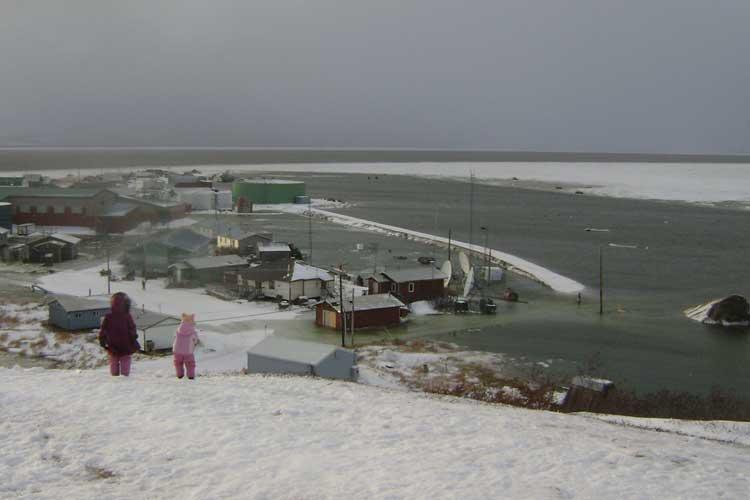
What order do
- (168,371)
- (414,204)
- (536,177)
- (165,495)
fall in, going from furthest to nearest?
(536,177)
(414,204)
(168,371)
(165,495)

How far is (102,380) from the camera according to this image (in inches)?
250

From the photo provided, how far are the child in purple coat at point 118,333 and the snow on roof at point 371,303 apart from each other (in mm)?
9666

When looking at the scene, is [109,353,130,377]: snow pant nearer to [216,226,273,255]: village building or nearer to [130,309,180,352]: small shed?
[130,309,180,352]: small shed

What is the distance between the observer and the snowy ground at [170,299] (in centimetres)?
1705

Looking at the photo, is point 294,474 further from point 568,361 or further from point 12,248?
point 12,248

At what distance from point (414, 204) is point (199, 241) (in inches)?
1021

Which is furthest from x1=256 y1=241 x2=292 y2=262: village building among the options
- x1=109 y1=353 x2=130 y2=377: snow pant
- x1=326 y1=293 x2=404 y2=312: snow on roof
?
x1=109 y1=353 x2=130 y2=377: snow pant

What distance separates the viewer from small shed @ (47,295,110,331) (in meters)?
15.1

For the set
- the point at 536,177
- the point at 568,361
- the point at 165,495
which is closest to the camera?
the point at 165,495

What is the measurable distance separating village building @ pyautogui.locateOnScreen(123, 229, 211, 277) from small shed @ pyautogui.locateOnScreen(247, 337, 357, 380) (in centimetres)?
1144

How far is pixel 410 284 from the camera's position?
1903cm

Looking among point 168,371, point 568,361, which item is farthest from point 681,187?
point 168,371

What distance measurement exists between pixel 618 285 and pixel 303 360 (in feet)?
44.1

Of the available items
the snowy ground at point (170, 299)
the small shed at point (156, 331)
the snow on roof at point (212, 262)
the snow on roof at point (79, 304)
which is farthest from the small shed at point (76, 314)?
the snow on roof at point (212, 262)
